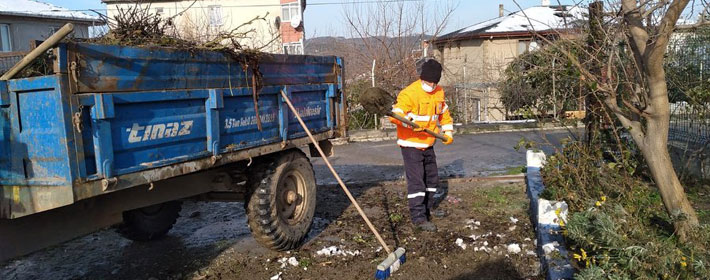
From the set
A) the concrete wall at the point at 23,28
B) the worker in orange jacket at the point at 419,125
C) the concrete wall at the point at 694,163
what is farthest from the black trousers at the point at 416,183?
the concrete wall at the point at 23,28

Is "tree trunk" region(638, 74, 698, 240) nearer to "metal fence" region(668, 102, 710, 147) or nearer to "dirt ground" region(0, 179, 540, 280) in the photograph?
"dirt ground" region(0, 179, 540, 280)

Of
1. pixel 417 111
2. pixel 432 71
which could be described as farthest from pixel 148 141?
pixel 432 71

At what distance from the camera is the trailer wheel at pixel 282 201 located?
4.84 metres

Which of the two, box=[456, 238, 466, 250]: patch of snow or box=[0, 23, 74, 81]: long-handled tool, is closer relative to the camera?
box=[0, 23, 74, 81]: long-handled tool

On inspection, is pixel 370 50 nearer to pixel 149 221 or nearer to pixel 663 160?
pixel 149 221

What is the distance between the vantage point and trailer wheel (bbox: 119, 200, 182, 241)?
5395mm

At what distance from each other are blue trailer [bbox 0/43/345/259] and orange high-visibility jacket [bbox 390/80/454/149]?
906 mm

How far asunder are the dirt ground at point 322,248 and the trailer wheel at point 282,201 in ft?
0.58

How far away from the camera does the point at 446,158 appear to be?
10.4 m

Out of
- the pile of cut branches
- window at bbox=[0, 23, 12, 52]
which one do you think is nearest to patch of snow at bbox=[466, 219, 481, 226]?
the pile of cut branches

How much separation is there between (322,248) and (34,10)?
31590 mm

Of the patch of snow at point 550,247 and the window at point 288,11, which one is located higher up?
the window at point 288,11

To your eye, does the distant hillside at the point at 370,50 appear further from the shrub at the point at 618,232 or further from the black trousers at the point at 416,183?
the shrub at the point at 618,232

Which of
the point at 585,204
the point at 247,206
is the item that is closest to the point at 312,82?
the point at 247,206
